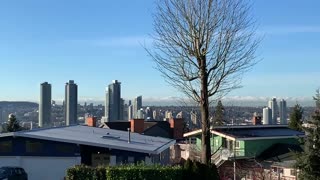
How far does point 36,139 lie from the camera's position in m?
37.6

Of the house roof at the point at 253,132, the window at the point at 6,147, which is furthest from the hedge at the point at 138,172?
the house roof at the point at 253,132

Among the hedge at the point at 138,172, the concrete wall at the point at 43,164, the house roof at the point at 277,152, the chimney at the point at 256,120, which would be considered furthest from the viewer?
the chimney at the point at 256,120

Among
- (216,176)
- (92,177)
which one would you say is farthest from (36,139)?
(216,176)

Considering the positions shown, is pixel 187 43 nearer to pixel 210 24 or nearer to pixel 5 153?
pixel 210 24

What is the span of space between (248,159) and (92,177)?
111 feet

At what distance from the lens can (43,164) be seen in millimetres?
37688

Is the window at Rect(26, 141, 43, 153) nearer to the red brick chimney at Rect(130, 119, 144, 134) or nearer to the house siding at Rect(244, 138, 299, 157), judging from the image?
the house siding at Rect(244, 138, 299, 157)

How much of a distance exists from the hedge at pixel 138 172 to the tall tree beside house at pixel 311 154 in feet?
12.9

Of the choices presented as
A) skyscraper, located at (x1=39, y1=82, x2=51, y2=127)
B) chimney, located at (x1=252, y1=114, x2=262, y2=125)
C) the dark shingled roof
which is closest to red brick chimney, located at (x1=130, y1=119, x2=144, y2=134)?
the dark shingled roof

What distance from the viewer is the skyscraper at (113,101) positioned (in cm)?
13262

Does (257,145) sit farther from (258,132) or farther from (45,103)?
(45,103)

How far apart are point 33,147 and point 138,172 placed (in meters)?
17.0

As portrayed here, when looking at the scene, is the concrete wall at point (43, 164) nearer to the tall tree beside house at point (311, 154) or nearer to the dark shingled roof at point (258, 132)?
the tall tree beside house at point (311, 154)

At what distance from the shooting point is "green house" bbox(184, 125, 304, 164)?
55594 mm
